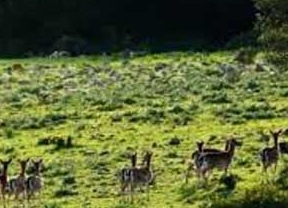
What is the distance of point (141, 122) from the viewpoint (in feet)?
121

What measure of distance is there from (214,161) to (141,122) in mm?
11209

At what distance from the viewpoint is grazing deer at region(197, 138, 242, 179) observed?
83.8 ft

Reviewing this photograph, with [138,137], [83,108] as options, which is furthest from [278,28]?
[83,108]

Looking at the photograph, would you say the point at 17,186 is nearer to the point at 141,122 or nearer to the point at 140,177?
the point at 140,177

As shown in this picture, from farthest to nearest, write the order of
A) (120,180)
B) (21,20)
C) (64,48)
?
1. (21,20)
2. (64,48)
3. (120,180)

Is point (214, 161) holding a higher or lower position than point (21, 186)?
higher

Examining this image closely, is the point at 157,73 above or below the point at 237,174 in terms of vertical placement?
above

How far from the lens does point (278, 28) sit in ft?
86.9

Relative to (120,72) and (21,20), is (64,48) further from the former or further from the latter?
(120,72)

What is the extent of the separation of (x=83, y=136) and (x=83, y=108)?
272 inches

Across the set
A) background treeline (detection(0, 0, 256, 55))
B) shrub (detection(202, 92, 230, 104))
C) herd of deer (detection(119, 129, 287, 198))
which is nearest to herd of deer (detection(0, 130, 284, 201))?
herd of deer (detection(119, 129, 287, 198))

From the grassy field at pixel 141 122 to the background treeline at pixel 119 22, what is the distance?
1723 centimetres

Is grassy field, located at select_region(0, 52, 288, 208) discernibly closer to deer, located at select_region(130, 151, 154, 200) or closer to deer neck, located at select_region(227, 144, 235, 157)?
deer, located at select_region(130, 151, 154, 200)

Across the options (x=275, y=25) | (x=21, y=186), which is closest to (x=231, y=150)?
(x=275, y=25)
